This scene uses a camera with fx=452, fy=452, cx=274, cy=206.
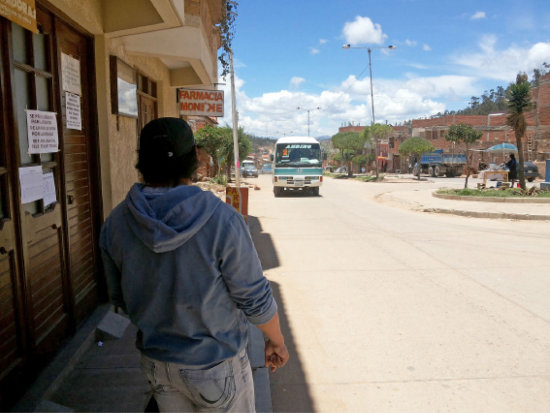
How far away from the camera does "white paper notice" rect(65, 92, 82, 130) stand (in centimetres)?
373

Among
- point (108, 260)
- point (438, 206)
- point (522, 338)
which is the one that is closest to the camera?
point (108, 260)

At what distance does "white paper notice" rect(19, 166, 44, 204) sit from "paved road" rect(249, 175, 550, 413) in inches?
86.3

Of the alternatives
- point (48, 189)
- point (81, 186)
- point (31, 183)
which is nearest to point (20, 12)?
point (31, 183)

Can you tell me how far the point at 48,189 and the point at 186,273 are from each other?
2.22m

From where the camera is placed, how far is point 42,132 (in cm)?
319

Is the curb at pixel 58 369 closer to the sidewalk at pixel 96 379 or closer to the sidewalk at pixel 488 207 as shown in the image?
the sidewalk at pixel 96 379

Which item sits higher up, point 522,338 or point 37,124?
point 37,124

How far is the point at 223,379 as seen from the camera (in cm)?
160

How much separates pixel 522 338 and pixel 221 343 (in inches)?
142

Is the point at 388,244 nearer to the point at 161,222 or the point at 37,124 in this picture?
the point at 37,124

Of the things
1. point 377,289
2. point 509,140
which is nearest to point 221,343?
point 377,289

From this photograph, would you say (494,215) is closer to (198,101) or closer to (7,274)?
(198,101)

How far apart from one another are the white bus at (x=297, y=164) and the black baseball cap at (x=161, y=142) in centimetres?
1911

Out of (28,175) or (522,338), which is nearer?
(28,175)
